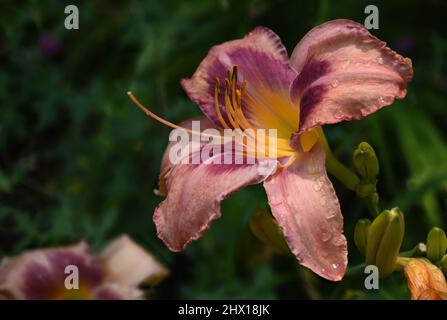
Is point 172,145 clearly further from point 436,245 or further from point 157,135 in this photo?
point 157,135

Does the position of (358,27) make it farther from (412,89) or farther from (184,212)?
(412,89)

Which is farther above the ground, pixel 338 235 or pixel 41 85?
pixel 41 85

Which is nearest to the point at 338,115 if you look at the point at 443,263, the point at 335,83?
the point at 335,83

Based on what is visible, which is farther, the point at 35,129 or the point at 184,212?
the point at 35,129

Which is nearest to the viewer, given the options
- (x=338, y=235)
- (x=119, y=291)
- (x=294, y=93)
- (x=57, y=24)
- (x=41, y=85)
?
(x=338, y=235)

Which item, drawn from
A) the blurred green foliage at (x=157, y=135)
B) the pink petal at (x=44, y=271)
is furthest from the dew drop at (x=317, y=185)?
the pink petal at (x=44, y=271)

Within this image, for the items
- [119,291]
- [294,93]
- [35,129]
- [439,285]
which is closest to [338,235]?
[439,285]

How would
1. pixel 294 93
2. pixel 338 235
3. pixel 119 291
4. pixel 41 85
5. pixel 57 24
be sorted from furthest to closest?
1. pixel 57 24
2. pixel 41 85
3. pixel 119 291
4. pixel 294 93
5. pixel 338 235
